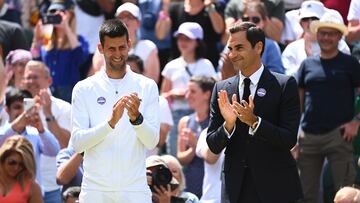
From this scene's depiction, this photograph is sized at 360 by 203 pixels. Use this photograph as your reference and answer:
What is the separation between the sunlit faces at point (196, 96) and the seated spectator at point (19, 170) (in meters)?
2.35

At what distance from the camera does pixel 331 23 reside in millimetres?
11695

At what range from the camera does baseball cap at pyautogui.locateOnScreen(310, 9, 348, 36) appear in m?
11.6

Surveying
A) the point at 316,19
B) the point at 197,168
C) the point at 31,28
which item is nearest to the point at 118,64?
the point at 197,168

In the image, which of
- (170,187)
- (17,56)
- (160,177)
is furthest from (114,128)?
(17,56)

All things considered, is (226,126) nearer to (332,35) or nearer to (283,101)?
(283,101)

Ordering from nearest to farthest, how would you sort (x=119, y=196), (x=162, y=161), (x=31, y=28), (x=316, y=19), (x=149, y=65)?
(x=119, y=196) < (x=162, y=161) < (x=316, y=19) < (x=149, y=65) < (x=31, y=28)

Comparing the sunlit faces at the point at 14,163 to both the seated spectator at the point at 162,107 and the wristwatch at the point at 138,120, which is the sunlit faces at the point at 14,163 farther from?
the wristwatch at the point at 138,120

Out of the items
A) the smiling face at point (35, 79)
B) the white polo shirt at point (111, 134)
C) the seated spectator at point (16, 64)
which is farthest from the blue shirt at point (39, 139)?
the white polo shirt at point (111, 134)

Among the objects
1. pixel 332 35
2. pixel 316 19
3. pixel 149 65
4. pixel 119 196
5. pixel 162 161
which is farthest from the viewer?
pixel 149 65

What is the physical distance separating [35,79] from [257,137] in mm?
4784

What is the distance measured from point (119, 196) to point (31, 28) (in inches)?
346

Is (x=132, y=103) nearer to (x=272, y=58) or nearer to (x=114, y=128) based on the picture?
(x=114, y=128)

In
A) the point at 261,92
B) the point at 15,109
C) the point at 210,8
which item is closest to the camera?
the point at 261,92

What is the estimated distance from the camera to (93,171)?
7.98m
